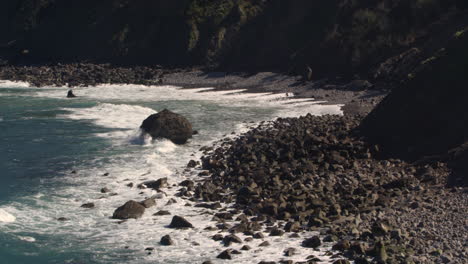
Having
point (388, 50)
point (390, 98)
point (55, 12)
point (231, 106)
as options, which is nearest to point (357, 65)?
point (388, 50)

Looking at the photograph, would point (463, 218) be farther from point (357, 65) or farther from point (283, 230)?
point (357, 65)

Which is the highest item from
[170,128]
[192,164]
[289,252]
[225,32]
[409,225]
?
[225,32]

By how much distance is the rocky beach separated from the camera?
76.8 feet

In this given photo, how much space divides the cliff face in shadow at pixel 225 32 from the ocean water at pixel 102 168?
10.1 meters

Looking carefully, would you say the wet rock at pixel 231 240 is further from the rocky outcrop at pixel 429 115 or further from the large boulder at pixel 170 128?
the large boulder at pixel 170 128

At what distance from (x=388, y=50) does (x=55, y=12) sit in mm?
53986

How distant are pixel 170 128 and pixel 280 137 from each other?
7115 mm

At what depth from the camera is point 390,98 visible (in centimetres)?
3722

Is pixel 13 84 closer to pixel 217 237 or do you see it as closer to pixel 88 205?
pixel 88 205

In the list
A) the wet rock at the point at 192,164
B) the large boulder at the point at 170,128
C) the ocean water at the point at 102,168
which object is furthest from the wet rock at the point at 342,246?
the large boulder at the point at 170,128

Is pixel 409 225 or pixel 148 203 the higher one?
pixel 148 203

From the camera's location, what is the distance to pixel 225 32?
255 feet

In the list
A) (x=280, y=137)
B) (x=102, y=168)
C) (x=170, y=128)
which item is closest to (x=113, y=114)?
(x=170, y=128)

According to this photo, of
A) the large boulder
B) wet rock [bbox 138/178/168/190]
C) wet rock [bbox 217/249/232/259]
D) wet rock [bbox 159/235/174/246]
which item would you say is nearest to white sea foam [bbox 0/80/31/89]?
the large boulder
